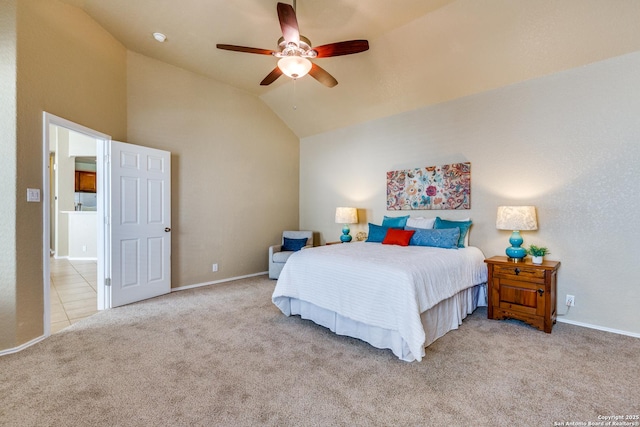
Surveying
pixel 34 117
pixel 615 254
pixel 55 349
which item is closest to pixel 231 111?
pixel 34 117

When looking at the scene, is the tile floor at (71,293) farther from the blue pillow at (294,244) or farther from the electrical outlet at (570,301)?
the electrical outlet at (570,301)

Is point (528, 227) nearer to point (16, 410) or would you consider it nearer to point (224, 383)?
point (224, 383)

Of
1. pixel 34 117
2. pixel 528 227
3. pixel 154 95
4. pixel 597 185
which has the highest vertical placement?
pixel 154 95

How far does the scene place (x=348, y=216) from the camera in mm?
4914

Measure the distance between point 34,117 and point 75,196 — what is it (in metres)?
5.82

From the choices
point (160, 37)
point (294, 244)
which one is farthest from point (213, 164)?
point (294, 244)

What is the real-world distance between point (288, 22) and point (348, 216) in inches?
123

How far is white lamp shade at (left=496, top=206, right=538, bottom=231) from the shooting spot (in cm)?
306

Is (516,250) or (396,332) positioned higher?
(516,250)

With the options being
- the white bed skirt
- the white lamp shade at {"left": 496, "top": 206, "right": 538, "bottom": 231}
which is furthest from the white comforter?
the white lamp shade at {"left": 496, "top": 206, "right": 538, "bottom": 231}

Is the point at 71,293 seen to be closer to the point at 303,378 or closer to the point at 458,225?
the point at 303,378

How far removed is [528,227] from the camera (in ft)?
10.0

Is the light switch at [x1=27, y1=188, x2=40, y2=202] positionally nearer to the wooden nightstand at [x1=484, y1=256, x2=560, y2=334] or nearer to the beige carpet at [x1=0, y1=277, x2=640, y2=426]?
the beige carpet at [x1=0, y1=277, x2=640, y2=426]

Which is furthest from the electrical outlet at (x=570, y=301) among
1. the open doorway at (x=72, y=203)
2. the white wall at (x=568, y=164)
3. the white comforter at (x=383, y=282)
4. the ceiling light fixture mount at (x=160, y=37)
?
the open doorway at (x=72, y=203)
